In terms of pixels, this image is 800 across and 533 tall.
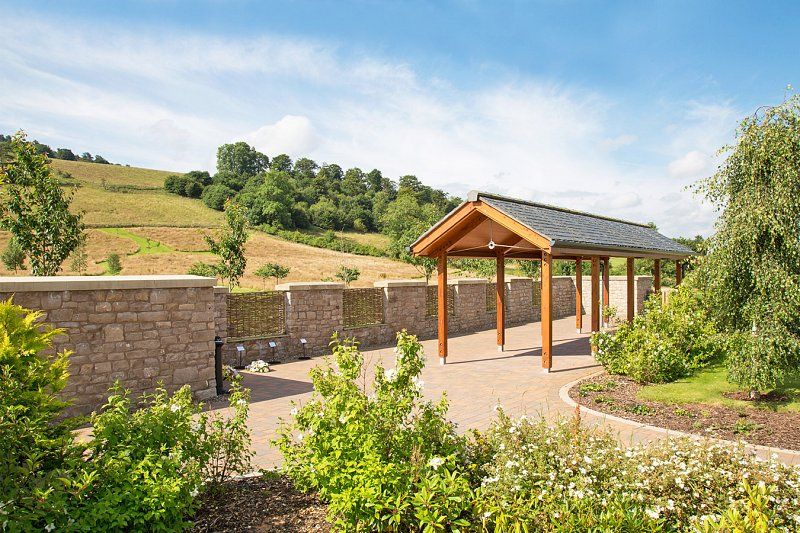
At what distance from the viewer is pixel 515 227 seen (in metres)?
10.9

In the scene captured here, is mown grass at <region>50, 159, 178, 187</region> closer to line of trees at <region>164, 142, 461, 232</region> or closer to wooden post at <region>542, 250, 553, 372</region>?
line of trees at <region>164, 142, 461, 232</region>

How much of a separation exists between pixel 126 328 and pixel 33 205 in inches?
255

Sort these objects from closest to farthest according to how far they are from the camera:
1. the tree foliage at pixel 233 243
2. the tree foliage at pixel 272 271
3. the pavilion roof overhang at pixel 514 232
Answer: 1. the pavilion roof overhang at pixel 514 232
2. the tree foliage at pixel 233 243
3. the tree foliage at pixel 272 271

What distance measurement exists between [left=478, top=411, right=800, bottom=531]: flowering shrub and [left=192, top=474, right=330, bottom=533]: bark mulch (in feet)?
4.77

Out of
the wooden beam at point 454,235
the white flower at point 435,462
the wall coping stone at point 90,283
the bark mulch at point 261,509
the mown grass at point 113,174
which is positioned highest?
the mown grass at point 113,174

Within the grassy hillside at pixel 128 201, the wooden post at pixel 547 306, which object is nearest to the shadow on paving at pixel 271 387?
the wooden post at pixel 547 306

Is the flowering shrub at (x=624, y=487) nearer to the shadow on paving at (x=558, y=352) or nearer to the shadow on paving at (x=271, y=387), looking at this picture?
the shadow on paving at (x=271, y=387)

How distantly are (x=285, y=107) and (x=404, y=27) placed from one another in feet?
14.6

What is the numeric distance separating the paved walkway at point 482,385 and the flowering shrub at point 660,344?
939 millimetres

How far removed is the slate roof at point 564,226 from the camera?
36.1 feet

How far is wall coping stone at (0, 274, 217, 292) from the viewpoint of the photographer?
7.29 metres

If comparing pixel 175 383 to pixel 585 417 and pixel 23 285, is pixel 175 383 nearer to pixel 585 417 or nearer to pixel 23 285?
pixel 23 285

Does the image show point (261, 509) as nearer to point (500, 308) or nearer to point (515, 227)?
point (515, 227)

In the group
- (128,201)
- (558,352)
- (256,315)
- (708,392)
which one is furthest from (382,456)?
(128,201)
